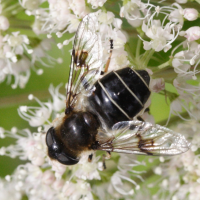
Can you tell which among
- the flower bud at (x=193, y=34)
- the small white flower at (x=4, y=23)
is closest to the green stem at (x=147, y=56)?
the flower bud at (x=193, y=34)

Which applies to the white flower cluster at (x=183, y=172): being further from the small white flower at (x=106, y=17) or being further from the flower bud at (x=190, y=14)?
the small white flower at (x=106, y=17)

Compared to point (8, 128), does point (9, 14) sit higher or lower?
higher

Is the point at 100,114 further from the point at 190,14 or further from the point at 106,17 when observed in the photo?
the point at 190,14

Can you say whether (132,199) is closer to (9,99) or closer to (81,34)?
(9,99)

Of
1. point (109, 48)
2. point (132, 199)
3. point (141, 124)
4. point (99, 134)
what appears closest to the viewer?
point (141, 124)

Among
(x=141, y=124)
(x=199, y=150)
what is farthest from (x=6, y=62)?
(x=199, y=150)

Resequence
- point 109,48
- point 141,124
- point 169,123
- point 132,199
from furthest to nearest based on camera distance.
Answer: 1. point 132,199
2. point 169,123
3. point 109,48
4. point 141,124

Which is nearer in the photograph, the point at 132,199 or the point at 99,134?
the point at 99,134
